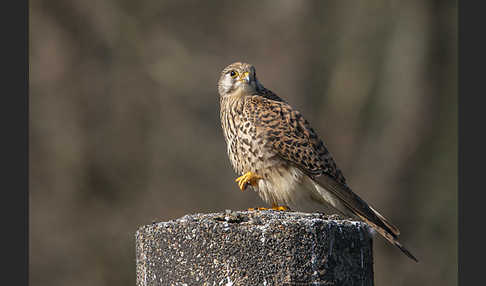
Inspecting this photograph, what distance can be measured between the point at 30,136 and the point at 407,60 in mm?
6448

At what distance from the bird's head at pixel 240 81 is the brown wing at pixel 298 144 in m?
0.29

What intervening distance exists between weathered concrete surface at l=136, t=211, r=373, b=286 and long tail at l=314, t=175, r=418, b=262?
130 centimetres

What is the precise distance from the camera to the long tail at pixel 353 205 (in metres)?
4.65

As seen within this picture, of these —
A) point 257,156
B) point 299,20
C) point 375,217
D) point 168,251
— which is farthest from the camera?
point 299,20

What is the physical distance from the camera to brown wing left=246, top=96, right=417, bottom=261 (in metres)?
5.24

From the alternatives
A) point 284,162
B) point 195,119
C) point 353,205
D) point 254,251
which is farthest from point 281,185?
point 195,119

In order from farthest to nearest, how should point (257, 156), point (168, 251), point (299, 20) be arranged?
point (299, 20)
point (257, 156)
point (168, 251)

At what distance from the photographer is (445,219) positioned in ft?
40.0

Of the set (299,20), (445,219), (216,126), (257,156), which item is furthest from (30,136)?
(257,156)

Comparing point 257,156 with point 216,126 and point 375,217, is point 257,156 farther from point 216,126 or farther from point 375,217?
point 216,126

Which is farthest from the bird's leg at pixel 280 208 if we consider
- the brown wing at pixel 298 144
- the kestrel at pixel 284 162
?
the brown wing at pixel 298 144

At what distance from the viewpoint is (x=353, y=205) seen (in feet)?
16.3

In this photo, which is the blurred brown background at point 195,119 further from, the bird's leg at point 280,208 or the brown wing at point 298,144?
the bird's leg at point 280,208

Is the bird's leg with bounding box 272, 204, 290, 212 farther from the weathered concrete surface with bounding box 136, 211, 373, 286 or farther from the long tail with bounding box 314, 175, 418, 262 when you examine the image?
the weathered concrete surface with bounding box 136, 211, 373, 286
